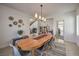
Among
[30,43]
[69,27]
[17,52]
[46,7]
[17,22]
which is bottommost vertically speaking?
[17,52]

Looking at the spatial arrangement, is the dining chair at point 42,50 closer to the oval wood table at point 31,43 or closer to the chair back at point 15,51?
the oval wood table at point 31,43

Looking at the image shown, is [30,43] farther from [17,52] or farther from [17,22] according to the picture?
[17,22]

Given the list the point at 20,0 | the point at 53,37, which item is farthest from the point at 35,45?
the point at 20,0

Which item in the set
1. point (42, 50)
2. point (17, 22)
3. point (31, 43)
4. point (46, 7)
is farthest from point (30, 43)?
point (46, 7)

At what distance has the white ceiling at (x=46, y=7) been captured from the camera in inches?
79.3

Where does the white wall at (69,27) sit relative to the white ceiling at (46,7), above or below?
below

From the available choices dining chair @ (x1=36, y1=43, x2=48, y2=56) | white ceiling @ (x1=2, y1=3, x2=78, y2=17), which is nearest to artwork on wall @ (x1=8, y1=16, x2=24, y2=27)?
white ceiling @ (x1=2, y1=3, x2=78, y2=17)

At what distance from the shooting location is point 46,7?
6.66 feet

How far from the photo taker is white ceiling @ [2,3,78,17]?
2.01 m

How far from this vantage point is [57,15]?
2061 mm

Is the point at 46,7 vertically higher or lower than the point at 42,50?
higher

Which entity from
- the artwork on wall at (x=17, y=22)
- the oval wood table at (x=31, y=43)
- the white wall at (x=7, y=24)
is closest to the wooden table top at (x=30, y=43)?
the oval wood table at (x=31, y=43)

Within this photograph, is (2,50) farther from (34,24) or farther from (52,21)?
(52,21)

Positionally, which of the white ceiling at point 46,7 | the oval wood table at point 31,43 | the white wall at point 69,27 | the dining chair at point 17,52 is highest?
the white ceiling at point 46,7
